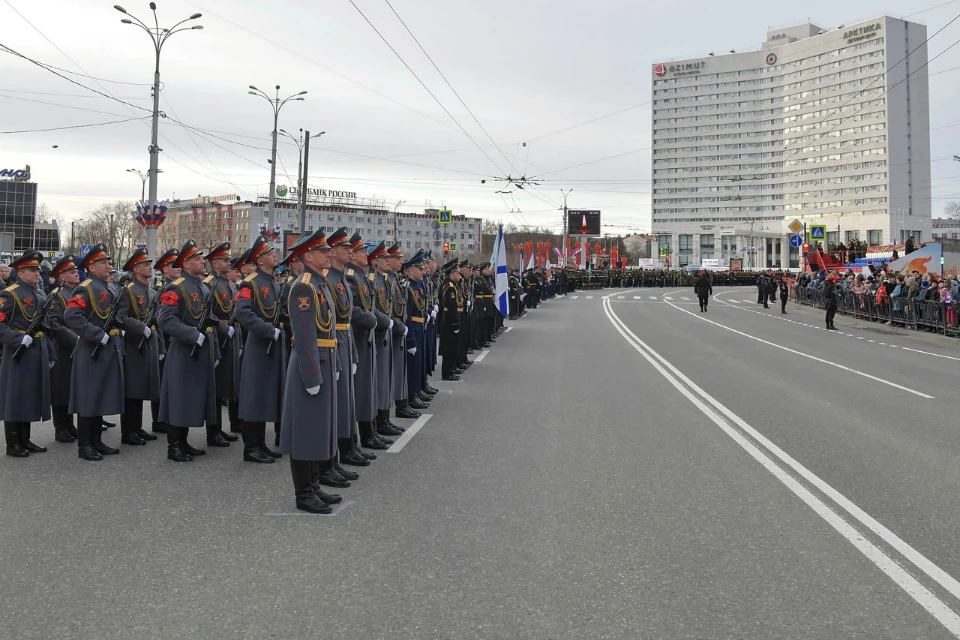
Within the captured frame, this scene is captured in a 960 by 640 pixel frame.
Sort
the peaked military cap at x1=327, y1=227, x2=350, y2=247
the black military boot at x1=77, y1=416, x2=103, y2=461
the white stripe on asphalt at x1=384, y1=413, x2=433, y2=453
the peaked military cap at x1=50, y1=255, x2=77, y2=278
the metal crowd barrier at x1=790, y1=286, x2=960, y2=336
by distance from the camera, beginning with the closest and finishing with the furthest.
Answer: the peaked military cap at x1=327, y1=227, x2=350, y2=247, the black military boot at x1=77, y1=416, x2=103, y2=461, the white stripe on asphalt at x1=384, y1=413, x2=433, y2=453, the peaked military cap at x1=50, y1=255, x2=77, y2=278, the metal crowd barrier at x1=790, y1=286, x2=960, y2=336

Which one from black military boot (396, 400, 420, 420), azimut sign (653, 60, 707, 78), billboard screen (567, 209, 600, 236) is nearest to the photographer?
black military boot (396, 400, 420, 420)

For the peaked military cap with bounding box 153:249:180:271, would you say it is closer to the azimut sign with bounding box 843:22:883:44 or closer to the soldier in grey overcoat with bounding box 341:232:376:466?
the soldier in grey overcoat with bounding box 341:232:376:466

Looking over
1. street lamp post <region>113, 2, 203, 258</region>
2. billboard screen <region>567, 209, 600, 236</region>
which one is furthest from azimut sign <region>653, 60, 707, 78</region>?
street lamp post <region>113, 2, 203, 258</region>

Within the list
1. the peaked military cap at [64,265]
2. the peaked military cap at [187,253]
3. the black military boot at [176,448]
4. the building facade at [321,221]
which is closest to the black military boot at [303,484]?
the black military boot at [176,448]

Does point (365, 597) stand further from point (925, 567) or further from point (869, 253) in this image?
point (869, 253)

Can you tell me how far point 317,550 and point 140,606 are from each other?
3.49 feet

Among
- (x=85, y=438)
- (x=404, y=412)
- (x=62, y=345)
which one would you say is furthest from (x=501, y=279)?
(x=85, y=438)

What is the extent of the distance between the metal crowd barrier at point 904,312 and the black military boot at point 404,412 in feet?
60.5

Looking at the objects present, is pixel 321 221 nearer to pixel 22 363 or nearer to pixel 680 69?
pixel 680 69

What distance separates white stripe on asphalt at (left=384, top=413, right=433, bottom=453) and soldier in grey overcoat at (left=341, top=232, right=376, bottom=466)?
28 centimetres

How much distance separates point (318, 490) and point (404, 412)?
3.65m

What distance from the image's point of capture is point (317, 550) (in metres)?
4.66

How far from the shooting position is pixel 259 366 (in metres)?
7.12

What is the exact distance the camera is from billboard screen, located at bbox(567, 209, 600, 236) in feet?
279
